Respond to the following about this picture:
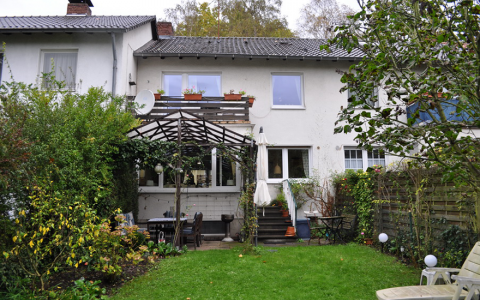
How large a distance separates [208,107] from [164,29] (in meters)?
6.76

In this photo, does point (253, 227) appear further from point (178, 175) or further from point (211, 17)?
point (211, 17)

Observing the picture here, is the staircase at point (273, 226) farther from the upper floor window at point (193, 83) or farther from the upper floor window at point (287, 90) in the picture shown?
the upper floor window at point (193, 83)

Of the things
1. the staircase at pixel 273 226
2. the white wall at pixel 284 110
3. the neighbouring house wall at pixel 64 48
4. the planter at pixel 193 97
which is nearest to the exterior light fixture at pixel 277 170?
the white wall at pixel 284 110

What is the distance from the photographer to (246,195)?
904 cm

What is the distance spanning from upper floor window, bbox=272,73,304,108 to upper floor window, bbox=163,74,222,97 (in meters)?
1.97

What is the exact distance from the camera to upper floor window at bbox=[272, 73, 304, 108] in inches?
509

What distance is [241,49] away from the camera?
44.1 ft

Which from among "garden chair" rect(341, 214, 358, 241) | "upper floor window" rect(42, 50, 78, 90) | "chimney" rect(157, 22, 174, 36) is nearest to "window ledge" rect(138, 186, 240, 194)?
"garden chair" rect(341, 214, 358, 241)

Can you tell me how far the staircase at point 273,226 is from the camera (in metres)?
10.4

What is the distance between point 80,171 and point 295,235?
20.3 ft

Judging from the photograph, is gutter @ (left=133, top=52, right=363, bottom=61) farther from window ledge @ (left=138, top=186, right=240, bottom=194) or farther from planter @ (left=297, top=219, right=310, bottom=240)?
planter @ (left=297, top=219, right=310, bottom=240)

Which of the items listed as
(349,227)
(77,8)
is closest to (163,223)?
(349,227)

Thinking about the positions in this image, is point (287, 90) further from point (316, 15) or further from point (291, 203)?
point (316, 15)

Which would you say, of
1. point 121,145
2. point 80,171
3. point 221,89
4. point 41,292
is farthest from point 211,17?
point 41,292
